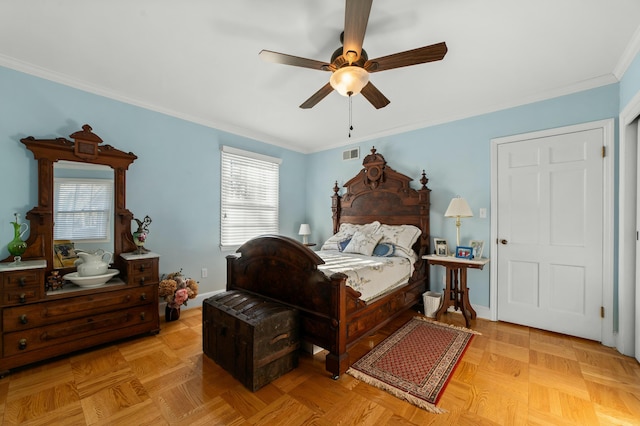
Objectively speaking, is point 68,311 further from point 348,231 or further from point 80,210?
point 348,231

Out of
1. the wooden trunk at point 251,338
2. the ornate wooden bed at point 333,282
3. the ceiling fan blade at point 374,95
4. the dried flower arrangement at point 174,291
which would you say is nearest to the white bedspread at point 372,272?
the ornate wooden bed at point 333,282

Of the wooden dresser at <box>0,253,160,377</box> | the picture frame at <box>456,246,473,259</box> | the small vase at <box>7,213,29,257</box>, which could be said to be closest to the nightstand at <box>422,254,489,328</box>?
the picture frame at <box>456,246,473,259</box>

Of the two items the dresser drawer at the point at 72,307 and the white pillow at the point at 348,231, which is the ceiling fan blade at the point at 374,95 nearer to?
the white pillow at the point at 348,231

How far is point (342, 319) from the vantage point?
201cm

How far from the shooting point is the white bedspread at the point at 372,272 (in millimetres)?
2305

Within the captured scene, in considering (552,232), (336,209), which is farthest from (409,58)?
(336,209)

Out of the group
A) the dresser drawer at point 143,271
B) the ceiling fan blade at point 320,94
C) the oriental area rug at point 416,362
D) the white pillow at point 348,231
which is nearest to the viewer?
the oriental area rug at point 416,362

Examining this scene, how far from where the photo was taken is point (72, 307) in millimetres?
2291

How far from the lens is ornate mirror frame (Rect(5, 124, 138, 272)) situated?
241 cm

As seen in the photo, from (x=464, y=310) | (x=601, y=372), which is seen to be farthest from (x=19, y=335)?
(x=601, y=372)

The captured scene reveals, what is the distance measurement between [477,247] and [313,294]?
87.7 inches

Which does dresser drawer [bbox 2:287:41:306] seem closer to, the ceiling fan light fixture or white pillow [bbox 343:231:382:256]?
the ceiling fan light fixture

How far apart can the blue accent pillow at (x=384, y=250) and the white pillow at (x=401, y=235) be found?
0.20 feet

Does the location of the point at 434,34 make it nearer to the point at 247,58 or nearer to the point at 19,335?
the point at 247,58
